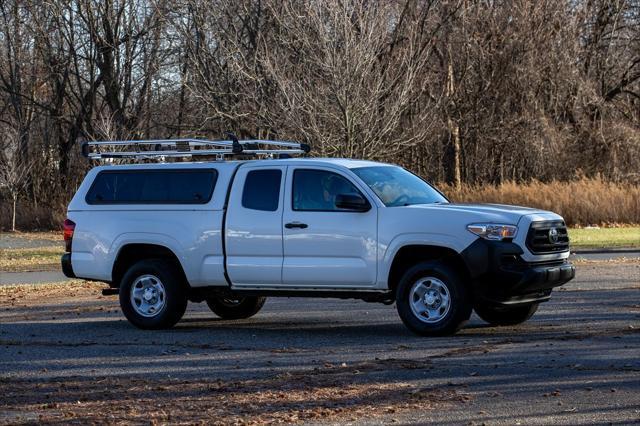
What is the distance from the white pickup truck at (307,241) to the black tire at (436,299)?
0.04 feet

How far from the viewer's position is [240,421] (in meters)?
7.66

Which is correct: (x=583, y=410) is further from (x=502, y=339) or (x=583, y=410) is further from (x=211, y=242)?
(x=211, y=242)

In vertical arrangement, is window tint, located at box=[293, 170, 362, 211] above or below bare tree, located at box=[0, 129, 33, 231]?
below

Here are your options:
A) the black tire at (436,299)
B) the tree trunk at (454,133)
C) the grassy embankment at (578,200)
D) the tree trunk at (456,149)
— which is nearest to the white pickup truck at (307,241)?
the black tire at (436,299)

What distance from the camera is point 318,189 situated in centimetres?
1281

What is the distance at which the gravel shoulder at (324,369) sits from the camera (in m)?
8.00

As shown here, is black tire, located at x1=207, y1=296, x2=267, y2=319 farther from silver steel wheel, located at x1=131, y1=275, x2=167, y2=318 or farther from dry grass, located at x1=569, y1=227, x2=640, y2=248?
dry grass, located at x1=569, y1=227, x2=640, y2=248

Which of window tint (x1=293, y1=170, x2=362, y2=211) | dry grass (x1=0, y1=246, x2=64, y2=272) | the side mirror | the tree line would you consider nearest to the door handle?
window tint (x1=293, y1=170, x2=362, y2=211)

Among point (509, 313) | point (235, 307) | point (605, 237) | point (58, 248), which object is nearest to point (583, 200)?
point (605, 237)

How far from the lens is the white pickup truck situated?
11.9 metres

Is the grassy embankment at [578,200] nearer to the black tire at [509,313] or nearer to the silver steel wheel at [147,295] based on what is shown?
the silver steel wheel at [147,295]

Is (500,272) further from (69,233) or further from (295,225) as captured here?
(69,233)

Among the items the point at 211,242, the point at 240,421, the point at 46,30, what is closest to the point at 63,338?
the point at 211,242

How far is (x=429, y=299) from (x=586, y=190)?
89.0 ft
